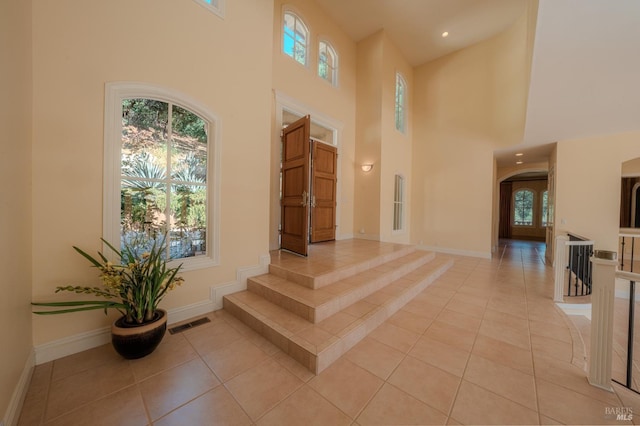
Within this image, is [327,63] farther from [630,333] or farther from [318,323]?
[630,333]

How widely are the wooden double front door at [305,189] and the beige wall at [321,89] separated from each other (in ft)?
0.74

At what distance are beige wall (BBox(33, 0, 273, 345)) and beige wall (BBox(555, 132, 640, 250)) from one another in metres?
6.60

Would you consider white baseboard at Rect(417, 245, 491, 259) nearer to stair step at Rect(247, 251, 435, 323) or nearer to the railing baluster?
stair step at Rect(247, 251, 435, 323)

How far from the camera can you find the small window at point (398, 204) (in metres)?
6.39

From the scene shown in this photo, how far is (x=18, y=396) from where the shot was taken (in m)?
1.43

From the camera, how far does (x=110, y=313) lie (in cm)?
212

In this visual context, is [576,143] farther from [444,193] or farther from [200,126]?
[200,126]

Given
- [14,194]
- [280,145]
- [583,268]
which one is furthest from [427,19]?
[14,194]

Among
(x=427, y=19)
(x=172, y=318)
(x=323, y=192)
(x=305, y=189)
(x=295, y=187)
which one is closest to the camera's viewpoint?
(x=172, y=318)

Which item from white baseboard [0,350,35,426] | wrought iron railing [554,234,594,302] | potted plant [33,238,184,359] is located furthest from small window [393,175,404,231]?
white baseboard [0,350,35,426]

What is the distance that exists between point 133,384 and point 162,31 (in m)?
3.25

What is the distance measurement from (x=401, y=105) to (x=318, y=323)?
661 cm

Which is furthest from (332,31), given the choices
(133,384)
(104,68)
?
(133,384)

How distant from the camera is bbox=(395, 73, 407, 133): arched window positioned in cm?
652
